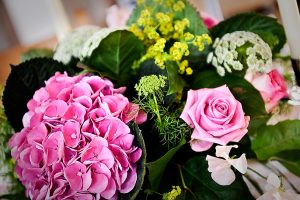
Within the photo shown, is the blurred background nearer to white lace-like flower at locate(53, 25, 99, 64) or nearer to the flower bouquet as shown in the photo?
A: white lace-like flower at locate(53, 25, 99, 64)

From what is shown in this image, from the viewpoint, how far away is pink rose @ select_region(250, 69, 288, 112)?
18.2 inches

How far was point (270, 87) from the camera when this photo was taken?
46 centimetres

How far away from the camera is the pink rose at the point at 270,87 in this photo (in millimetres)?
463

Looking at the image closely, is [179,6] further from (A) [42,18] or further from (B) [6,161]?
(A) [42,18]

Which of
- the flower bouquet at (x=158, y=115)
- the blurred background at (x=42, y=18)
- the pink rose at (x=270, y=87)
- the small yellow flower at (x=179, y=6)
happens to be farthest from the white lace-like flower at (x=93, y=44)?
the blurred background at (x=42, y=18)

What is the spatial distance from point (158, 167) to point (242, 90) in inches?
6.0

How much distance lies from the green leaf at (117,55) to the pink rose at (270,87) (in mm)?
164

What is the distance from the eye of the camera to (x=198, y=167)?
0.42 m

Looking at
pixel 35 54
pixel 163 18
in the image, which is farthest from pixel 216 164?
pixel 35 54

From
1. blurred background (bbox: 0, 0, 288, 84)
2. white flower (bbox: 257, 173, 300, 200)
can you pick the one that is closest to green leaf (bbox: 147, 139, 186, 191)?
white flower (bbox: 257, 173, 300, 200)

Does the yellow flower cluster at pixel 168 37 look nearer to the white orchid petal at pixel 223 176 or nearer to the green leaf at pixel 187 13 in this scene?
the green leaf at pixel 187 13

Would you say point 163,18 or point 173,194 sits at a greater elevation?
point 163,18

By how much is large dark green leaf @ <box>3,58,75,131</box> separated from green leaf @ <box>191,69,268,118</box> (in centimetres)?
18

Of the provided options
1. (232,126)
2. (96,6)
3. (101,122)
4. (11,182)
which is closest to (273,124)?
(232,126)
